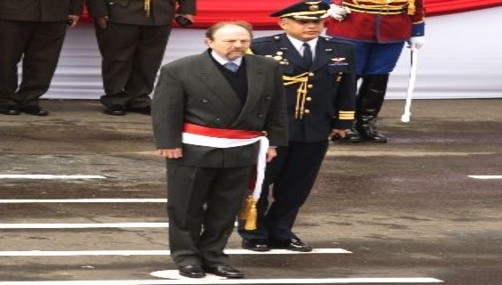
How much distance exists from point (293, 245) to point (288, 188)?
0.37 meters

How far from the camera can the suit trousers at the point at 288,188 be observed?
421 inches

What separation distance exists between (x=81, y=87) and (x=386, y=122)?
10.3 feet

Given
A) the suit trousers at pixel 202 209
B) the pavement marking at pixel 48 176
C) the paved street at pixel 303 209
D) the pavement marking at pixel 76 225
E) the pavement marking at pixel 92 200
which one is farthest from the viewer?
the pavement marking at pixel 48 176

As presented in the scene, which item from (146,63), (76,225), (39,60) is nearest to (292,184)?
(76,225)

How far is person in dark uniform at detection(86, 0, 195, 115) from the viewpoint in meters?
16.2

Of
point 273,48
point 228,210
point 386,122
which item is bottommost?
point 386,122

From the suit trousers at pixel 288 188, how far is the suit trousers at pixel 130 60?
578 centimetres

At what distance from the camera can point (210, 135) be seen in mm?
9742

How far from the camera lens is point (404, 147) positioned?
15367 millimetres

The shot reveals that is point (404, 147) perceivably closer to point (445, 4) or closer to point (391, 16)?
point (391, 16)

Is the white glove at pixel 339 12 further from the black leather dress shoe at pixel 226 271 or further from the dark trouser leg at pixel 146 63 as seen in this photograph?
the black leather dress shoe at pixel 226 271

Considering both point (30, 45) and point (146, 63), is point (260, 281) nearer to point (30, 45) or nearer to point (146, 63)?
point (30, 45)

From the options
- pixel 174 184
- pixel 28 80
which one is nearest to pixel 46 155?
pixel 28 80

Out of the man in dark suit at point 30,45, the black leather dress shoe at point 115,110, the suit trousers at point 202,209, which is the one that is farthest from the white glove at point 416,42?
the suit trousers at point 202,209
